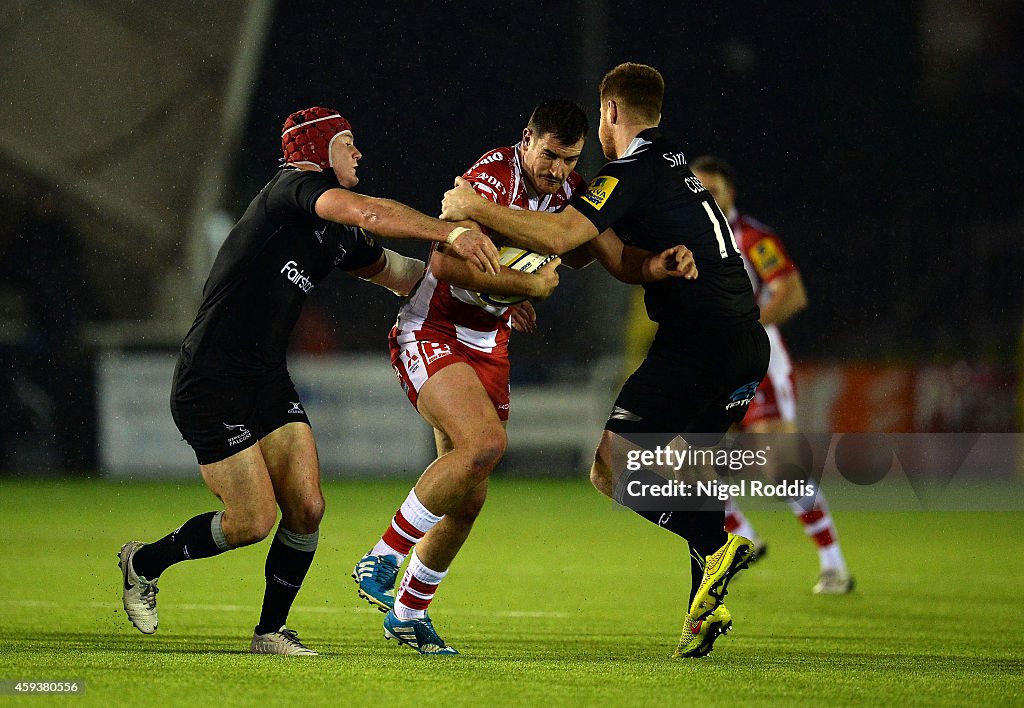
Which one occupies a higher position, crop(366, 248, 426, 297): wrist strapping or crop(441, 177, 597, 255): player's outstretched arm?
crop(441, 177, 597, 255): player's outstretched arm

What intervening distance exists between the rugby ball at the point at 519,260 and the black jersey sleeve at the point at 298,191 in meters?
0.71

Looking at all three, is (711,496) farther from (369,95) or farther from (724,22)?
(724,22)

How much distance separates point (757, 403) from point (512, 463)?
5.96 m

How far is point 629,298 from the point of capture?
16.3m

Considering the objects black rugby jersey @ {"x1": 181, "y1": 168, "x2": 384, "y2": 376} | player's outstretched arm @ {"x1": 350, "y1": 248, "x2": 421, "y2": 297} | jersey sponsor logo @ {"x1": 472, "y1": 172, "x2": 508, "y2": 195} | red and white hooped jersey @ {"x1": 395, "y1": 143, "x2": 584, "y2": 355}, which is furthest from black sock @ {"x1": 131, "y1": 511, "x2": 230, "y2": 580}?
jersey sponsor logo @ {"x1": 472, "y1": 172, "x2": 508, "y2": 195}

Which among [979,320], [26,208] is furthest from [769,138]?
[26,208]

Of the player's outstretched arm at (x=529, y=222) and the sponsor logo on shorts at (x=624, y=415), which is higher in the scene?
the player's outstretched arm at (x=529, y=222)

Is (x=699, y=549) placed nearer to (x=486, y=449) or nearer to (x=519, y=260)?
(x=486, y=449)

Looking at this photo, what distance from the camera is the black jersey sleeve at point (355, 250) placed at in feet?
19.3

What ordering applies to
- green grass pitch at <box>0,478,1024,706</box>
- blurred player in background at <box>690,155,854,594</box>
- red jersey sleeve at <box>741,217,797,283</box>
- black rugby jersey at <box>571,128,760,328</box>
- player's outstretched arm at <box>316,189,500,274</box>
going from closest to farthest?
green grass pitch at <box>0,478,1024,706</box> < player's outstretched arm at <box>316,189,500,274</box> < black rugby jersey at <box>571,128,760,328</box> < blurred player in background at <box>690,155,854,594</box> < red jersey sleeve at <box>741,217,797,283</box>

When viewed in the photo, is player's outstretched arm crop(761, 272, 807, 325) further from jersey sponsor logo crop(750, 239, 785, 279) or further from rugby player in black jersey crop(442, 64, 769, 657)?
rugby player in black jersey crop(442, 64, 769, 657)

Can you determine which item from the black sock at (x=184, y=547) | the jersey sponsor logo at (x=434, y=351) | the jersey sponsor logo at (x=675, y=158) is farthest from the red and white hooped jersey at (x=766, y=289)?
the black sock at (x=184, y=547)

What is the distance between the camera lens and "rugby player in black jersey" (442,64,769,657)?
5.58 m

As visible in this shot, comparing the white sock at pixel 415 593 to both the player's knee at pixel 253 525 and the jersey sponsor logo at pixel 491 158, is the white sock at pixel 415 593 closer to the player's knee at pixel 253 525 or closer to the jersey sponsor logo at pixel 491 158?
the player's knee at pixel 253 525
